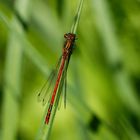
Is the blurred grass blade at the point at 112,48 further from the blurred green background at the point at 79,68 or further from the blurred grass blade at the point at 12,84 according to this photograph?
the blurred grass blade at the point at 12,84

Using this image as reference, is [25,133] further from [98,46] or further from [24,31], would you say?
[24,31]

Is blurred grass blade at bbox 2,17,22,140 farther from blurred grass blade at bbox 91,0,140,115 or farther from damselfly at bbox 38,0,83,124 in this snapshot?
blurred grass blade at bbox 91,0,140,115

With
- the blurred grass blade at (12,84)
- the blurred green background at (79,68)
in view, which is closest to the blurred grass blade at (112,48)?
the blurred green background at (79,68)

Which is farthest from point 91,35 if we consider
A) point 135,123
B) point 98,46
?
point 135,123

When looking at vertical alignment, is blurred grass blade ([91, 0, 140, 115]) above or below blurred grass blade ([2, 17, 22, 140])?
above

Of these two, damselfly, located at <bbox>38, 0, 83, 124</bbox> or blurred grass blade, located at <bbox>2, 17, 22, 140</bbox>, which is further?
blurred grass blade, located at <bbox>2, 17, 22, 140</bbox>

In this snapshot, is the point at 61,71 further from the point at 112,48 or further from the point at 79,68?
the point at 112,48

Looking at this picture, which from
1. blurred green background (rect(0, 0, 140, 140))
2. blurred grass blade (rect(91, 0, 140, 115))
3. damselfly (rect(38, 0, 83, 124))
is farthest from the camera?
blurred grass blade (rect(91, 0, 140, 115))

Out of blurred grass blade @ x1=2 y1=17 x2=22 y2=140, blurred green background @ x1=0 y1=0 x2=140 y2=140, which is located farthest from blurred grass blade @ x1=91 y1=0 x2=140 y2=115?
blurred grass blade @ x1=2 y1=17 x2=22 y2=140

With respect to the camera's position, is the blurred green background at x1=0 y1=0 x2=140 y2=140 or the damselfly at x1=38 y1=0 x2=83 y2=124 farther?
the blurred green background at x1=0 y1=0 x2=140 y2=140

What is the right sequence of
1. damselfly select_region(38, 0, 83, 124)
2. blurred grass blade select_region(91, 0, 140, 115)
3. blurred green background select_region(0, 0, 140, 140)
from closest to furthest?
1. damselfly select_region(38, 0, 83, 124)
2. blurred green background select_region(0, 0, 140, 140)
3. blurred grass blade select_region(91, 0, 140, 115)
